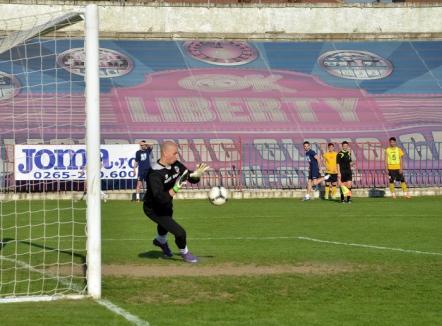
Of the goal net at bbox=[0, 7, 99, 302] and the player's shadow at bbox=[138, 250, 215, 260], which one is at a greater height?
the goal net at bbox=[0, 7, 99, 302]

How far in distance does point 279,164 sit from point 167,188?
2239cm

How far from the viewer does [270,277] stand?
13.5m

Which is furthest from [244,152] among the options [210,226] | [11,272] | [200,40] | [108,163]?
[11,272]

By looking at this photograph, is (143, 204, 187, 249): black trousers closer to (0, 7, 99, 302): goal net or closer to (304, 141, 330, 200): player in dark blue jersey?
(0, 7, 99, 302): goal net

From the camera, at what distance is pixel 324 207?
30.5 meters

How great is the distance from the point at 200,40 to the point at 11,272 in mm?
33542

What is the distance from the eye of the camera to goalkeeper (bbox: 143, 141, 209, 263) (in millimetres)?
15039

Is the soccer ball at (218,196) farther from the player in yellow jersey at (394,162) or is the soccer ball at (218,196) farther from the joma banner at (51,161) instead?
the player in yellow jersey at (394,162)

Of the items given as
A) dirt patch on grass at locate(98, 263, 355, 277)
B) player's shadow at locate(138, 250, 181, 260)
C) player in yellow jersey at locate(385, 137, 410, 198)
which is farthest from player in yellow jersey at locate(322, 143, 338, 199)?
dirt patch on grass at locate(98, 263, 355, 277)

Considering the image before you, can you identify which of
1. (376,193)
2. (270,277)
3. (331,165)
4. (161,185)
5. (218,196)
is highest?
(331,165)

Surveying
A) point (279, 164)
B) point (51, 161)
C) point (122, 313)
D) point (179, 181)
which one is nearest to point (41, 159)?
point (51, 161)

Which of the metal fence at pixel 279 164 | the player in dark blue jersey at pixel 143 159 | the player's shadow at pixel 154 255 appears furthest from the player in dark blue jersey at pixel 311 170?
the player's shadow at pixel 154 255

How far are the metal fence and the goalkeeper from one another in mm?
20342

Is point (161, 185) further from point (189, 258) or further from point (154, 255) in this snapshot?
point (154, 255)
